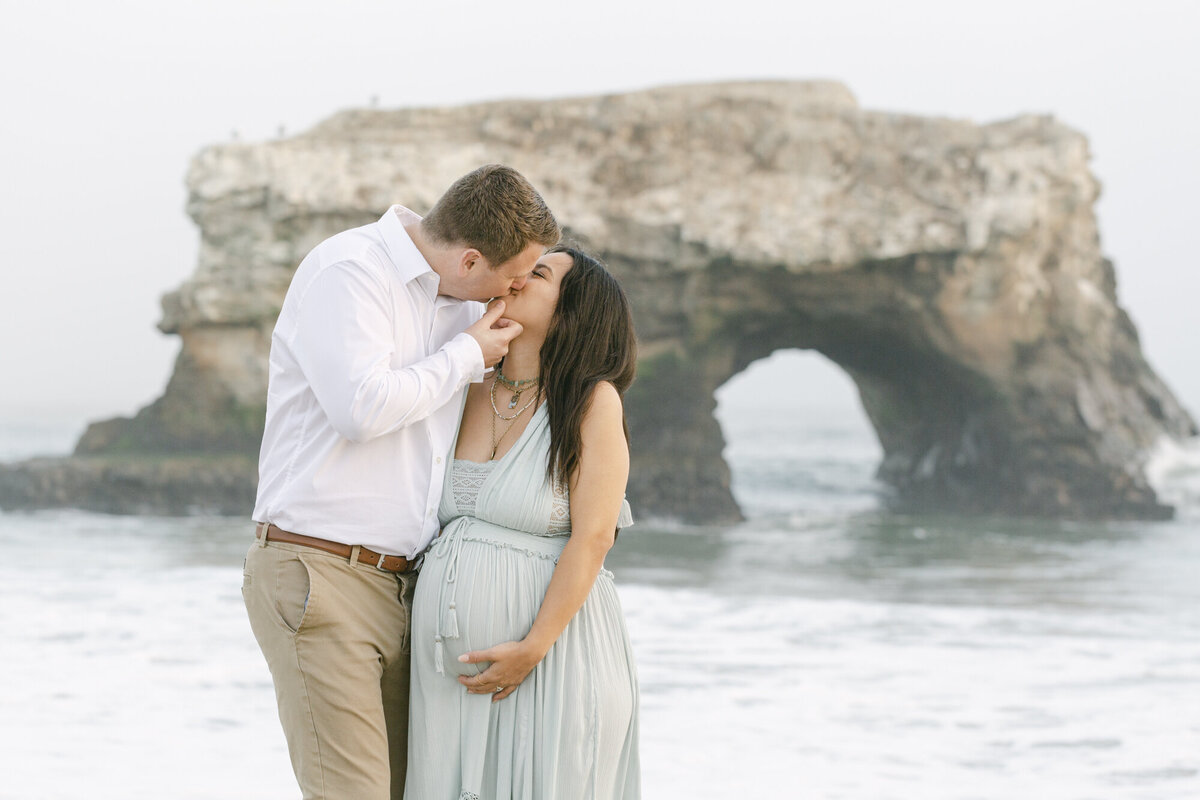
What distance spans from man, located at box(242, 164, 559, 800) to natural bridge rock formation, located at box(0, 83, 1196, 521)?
43.9 ft

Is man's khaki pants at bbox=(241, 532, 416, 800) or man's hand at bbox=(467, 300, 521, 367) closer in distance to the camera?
man's khaki pants at bbox=(241, 532, 416, 800)

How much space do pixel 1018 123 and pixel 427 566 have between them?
16.1m

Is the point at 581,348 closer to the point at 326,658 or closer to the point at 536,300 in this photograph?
the point at 536,300

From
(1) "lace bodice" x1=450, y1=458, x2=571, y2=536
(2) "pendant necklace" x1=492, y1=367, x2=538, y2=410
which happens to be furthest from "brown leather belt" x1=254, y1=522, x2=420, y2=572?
(2) "pendant necklace" x1=492, y1=367, x2=538, y2=410

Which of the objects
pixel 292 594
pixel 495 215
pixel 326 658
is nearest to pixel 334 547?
pixel 292 594

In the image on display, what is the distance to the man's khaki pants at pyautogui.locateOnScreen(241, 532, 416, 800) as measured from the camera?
2297 mm

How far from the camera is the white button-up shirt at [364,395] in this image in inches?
88.1

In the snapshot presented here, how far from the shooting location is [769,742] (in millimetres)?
5168

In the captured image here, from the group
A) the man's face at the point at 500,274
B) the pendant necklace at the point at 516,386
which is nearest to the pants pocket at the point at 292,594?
the pendant necklace at the point at 516,386

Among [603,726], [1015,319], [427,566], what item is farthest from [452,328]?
[1015,319]

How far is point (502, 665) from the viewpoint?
2.34 metres

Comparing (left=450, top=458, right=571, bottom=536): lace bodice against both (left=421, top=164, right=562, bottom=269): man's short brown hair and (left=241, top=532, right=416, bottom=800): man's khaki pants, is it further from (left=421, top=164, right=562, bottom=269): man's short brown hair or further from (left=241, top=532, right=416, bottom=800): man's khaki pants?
(left=421, top=164, right=562, bottom=269): man's short brown hair

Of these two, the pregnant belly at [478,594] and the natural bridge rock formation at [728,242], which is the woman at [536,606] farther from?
the natural bridge rock formation at [728,242]

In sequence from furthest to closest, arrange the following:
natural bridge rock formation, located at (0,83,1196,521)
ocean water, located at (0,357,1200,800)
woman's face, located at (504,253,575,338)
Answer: natural bridge rock formation, located at (0,83,1196,521) → ocean water, located at (0,357,1200,800) → woman's face, located at (504,253,575,338)
